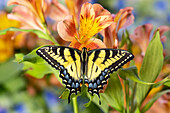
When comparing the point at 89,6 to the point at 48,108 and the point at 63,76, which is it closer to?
the point at 63,76

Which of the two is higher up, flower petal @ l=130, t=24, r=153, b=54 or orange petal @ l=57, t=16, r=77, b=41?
orange petal @ l=57, t=16, r=77, b=41

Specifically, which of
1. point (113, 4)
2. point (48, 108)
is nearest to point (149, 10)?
point (113, 4)

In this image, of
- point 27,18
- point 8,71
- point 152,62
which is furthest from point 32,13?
point 8,71

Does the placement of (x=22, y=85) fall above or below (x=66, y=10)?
below

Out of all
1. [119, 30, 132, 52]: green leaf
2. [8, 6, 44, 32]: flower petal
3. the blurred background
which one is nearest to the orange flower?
the blurred background

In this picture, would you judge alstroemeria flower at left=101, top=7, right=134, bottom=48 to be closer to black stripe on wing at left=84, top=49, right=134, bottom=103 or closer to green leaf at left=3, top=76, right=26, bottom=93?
black stripe on wing at left=84, top=49, right=134, bottom=103

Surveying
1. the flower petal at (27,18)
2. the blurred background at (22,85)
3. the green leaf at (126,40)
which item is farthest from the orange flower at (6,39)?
the green leaf at (126,40)

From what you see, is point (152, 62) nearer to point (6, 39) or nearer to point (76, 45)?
point (76, 45)
